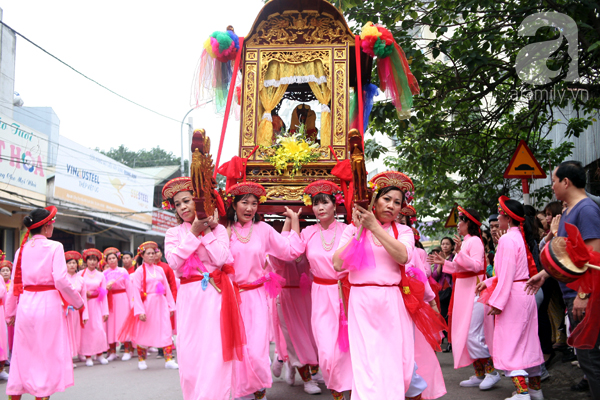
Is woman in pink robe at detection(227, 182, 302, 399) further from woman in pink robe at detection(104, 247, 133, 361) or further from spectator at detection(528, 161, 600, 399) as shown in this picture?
woman in pink robe at detection(104, 247, 133, 361)

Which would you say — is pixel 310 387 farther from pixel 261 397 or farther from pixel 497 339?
pixel 497 339

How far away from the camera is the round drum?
3.53 metres

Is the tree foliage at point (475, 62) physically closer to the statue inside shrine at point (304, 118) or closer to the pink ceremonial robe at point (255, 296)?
the statue inside shrine at point (304, 118)

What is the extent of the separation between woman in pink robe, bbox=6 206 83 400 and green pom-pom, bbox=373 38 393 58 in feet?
A: 14.4

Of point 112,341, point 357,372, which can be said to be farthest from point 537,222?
point 112,341

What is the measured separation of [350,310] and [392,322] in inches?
14.9

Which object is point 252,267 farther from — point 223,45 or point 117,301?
point 117,301

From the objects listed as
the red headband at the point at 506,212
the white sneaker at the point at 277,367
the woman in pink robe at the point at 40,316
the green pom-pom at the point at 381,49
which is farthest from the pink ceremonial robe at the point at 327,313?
the woman in pink robe at the point at 40,316

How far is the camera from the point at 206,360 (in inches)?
191

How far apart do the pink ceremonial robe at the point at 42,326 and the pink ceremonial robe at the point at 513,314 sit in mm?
4515

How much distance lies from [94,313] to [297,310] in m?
5.28

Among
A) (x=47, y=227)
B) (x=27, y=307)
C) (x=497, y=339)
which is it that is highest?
(x=47, y=227)

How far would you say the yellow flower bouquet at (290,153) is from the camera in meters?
6.67

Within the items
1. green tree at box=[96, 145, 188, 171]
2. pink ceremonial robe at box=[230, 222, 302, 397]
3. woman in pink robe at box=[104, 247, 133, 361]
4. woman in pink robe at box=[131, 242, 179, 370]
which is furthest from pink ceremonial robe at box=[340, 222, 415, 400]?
green tree at box=[96, 145, 188, 171]
